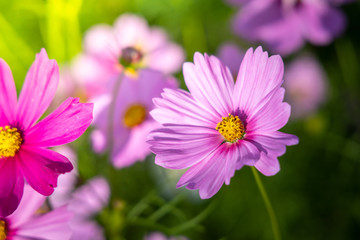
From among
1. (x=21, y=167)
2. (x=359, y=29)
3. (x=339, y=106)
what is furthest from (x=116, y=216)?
(x=359, y=29)

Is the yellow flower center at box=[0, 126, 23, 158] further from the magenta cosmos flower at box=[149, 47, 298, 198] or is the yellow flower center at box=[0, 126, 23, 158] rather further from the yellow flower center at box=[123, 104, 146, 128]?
the yellow flower center at box=[123, 104, 146, 128]

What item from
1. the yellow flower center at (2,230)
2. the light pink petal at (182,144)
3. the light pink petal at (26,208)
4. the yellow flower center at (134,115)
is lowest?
the yellow flower center at (2,230)

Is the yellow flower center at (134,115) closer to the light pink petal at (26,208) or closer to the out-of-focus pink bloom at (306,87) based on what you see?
the light pink petal at (26,208)

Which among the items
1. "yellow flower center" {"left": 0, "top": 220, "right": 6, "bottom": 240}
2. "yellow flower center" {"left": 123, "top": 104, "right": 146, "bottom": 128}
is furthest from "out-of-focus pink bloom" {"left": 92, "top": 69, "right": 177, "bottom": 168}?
"yellow flower center" {"left": 0, "top": 220, "right": 6, "bottom": 240}

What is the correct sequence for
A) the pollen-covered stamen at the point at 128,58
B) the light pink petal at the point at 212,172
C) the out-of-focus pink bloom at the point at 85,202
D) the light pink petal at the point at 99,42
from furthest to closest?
the light pink petal at the point at 99,42 < the out-of-focus pink bloom at the point at 85,202 < the pollen-covered stamen at the point at 128,58 < the light pink petal at the point at 212,172

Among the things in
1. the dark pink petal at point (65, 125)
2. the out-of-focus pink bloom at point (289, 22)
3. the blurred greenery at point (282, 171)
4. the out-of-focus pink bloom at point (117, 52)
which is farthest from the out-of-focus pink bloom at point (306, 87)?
the dark pink petal at point (65, 125)

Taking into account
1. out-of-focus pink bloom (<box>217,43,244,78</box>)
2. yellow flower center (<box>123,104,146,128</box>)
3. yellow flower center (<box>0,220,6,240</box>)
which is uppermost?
out-of-focus pink bloom (<box>217,43,244,78</box>)

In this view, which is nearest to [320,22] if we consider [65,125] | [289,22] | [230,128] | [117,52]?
[289,22]
